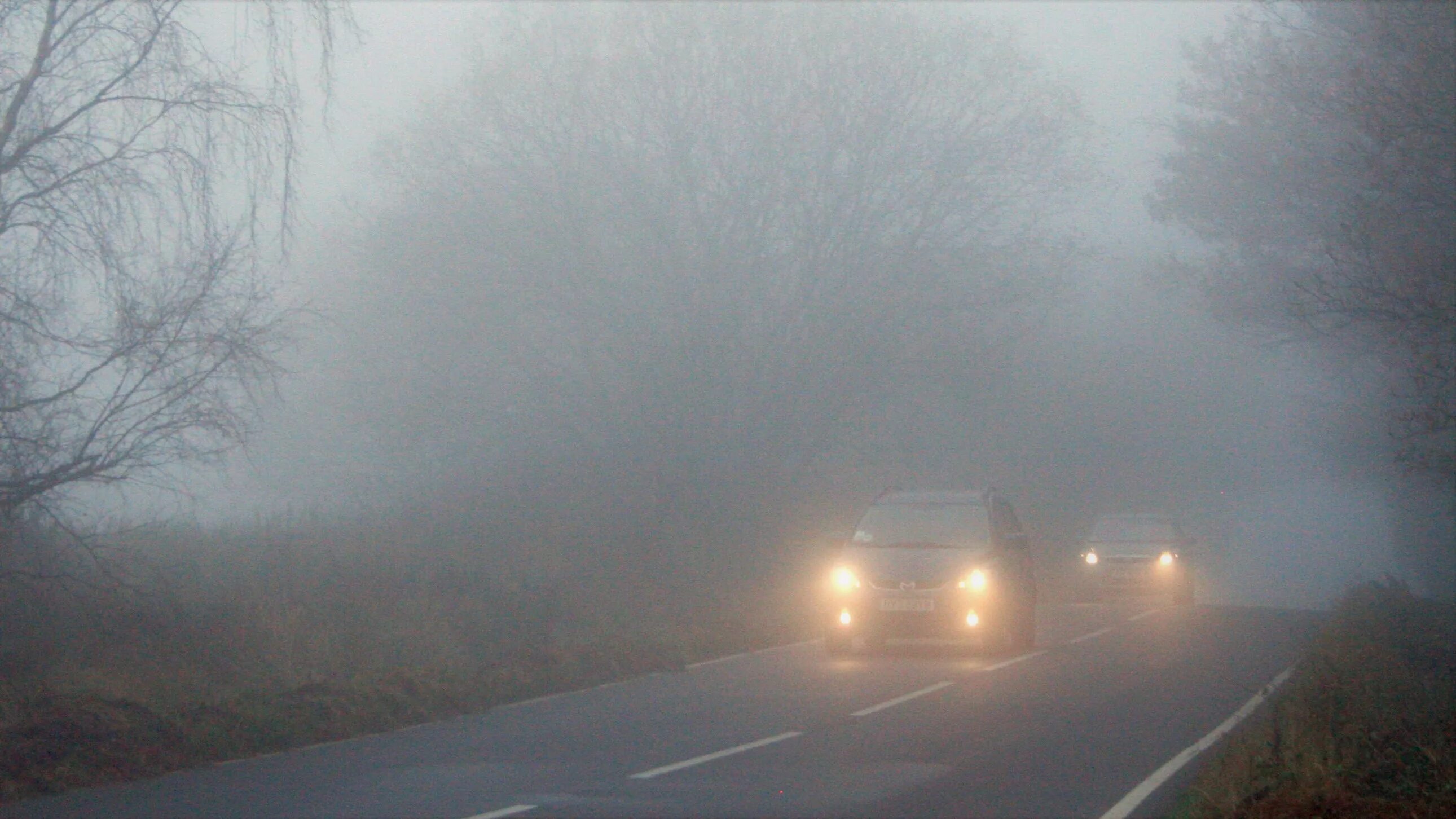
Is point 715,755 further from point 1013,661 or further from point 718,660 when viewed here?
point 1013,661

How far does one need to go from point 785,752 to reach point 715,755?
0.55 metres

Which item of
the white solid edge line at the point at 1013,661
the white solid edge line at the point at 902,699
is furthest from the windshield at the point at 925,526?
the white solid edge line at the point at 902,699

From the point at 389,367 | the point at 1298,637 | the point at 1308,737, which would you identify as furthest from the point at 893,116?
the point at 1308,737

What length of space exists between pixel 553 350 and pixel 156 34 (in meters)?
16.7

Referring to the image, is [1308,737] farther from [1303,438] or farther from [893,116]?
[1303,438]

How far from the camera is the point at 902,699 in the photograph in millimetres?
14445

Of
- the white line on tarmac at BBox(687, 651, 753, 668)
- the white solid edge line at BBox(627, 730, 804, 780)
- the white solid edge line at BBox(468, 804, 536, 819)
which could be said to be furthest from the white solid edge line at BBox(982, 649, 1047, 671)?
the white solid edge line at BBox(468, 804, 536, 819)

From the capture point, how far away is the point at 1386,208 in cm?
1539

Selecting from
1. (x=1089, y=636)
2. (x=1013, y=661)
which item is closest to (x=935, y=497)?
(x=1013, y=661)

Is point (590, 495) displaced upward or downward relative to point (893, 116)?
downward

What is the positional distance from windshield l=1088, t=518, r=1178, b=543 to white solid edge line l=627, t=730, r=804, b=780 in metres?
22.3

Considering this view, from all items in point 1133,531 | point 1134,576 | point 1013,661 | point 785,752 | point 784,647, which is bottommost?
point 785,752

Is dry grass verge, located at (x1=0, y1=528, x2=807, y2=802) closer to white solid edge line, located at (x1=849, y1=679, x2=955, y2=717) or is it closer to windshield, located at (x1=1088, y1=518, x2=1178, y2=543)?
white solid edge line, located at (x1=849, y1=679, x2=955, y2=717)

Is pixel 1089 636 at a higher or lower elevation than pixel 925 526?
lower
